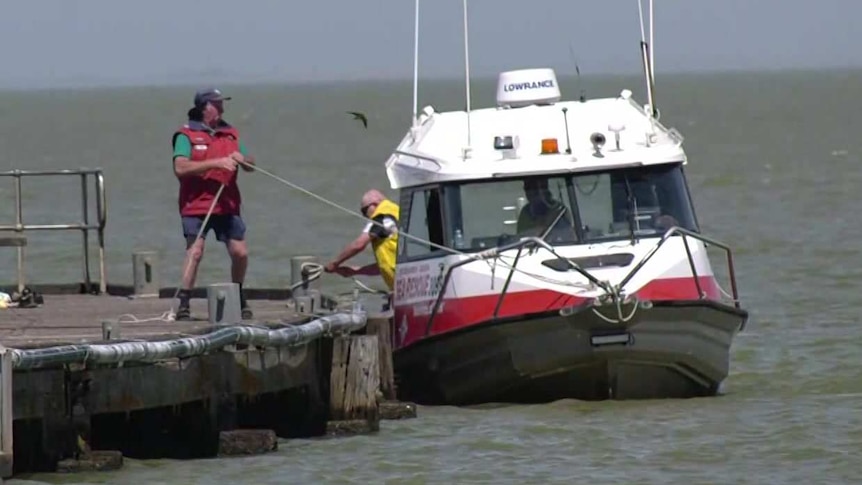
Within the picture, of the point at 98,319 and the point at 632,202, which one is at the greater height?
the point at 632,202

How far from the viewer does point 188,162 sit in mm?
18406

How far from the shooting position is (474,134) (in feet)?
65.6

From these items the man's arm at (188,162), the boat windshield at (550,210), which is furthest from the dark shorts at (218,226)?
the boat windshield at (550,210)

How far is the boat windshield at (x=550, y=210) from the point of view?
1944cm

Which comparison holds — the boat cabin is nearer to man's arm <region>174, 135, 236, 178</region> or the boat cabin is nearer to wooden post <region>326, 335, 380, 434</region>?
wooden post <region>326, 335, 380, 434</region>

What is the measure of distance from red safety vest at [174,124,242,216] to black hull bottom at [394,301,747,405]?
199 centimetres

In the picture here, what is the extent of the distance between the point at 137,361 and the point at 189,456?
139 centimetres

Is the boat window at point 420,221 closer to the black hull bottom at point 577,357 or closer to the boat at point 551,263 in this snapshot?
the boat at point 551,263

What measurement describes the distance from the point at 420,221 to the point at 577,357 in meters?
1.96

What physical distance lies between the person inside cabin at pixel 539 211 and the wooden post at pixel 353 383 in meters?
2.13

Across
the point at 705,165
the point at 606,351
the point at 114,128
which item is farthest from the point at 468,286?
the point at 114,128

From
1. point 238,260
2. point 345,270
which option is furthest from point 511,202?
point 238,260

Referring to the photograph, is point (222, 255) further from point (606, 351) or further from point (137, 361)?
point (137, 361)

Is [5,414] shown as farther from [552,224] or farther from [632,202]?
[632,202]
